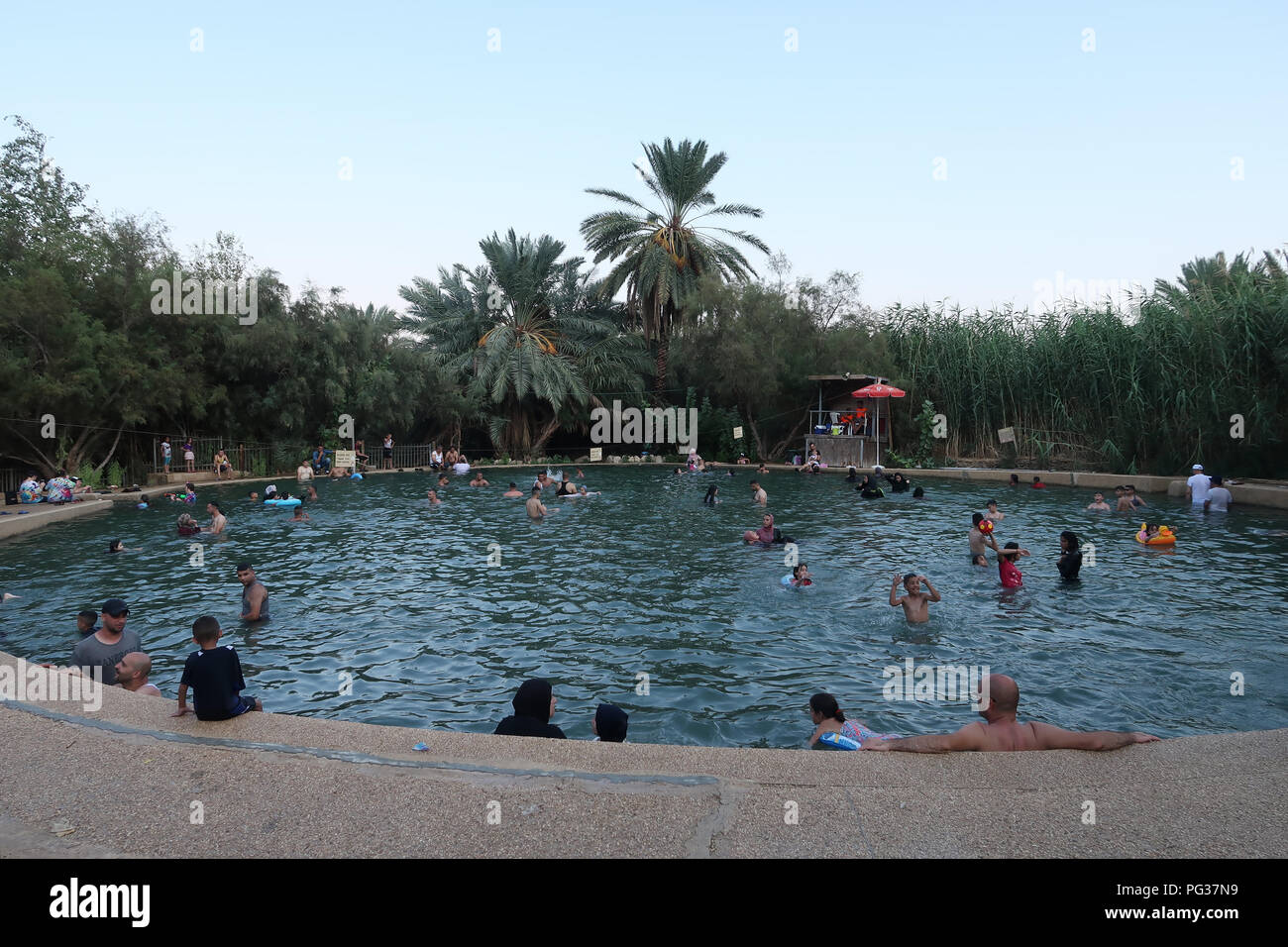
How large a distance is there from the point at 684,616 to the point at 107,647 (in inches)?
275

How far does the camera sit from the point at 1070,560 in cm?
1362

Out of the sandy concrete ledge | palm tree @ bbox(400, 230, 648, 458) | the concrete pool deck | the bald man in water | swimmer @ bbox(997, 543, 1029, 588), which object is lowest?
the bald man in water

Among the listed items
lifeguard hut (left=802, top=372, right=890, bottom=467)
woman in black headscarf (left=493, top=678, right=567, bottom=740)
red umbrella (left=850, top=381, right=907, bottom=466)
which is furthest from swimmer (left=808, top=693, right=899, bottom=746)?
lifeguard hut (left=802, top=372, right=890, bottom=467)

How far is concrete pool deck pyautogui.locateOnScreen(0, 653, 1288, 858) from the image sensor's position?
4.29 m

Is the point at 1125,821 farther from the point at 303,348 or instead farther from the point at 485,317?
the point at 485,317

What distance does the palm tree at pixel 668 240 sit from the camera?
39.6 metres

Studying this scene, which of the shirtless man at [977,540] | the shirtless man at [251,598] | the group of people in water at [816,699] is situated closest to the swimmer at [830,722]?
the group of people in water at [816,699]

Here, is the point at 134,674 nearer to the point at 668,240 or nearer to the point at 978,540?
the point at 978,540

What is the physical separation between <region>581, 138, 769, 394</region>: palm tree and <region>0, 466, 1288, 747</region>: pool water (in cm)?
2134

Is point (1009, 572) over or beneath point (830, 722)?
over

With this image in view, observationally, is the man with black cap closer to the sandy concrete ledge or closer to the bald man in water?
the bald man in water

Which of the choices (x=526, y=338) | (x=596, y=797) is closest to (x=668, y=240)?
(x=526, y=338)

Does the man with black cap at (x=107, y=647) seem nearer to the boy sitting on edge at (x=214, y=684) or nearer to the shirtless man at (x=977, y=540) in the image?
the boy sitting on edge at (x=214, y=684)
